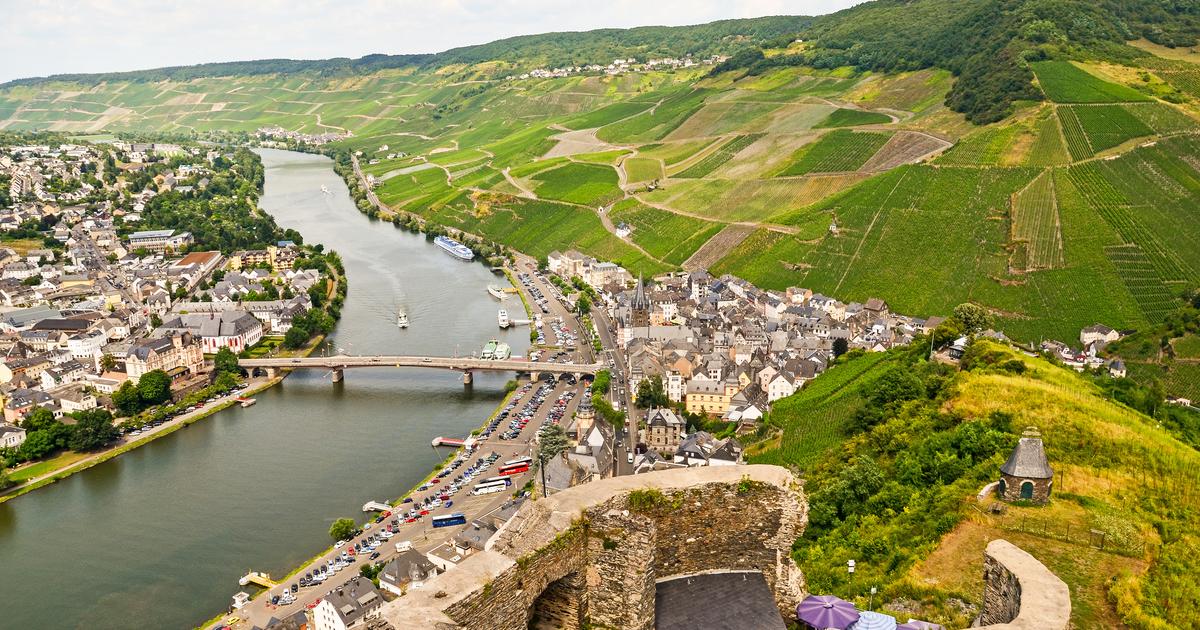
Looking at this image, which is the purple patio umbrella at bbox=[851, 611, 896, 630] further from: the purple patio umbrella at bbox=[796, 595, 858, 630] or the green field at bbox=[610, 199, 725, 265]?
the green field at bbox=[610, 199, 725, 265]

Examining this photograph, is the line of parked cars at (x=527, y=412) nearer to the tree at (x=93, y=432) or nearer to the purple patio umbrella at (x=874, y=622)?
the tree at (x=93, y=432)

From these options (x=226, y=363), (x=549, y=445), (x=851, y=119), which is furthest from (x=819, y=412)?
(x=851, y=119)

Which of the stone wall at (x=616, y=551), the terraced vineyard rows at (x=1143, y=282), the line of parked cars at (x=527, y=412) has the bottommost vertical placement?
the line of parked cars at (x=527, y=412)

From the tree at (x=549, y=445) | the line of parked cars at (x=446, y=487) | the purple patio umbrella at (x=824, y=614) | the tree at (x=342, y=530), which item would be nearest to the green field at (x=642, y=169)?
the tree at (x=549, y=445)

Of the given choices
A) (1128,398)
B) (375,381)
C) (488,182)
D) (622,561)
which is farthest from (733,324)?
(488,182)

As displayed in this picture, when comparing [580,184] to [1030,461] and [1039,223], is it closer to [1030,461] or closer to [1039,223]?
[1039,223]

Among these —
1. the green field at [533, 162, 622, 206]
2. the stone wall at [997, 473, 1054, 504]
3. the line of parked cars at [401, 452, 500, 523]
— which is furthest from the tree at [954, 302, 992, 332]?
the green field at [533, 162, 622, 206]

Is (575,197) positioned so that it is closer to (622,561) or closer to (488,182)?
(488,182)

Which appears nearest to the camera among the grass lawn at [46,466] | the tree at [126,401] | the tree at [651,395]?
the grass lawn at [46,466]
